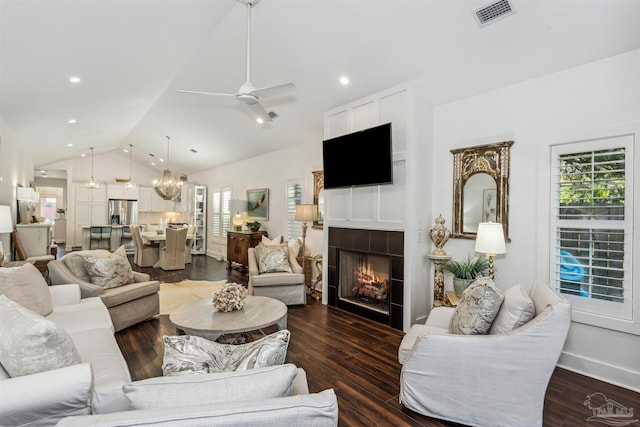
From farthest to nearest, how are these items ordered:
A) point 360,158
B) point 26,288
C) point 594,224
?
point 360,158
point 594,224
point 26,288

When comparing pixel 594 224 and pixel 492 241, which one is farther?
pixel 492 241

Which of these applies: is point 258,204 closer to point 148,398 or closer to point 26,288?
point 26,288

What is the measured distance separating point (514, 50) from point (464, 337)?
8.81 ft

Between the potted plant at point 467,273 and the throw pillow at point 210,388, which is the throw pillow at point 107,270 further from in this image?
the potted plant at point 467,273

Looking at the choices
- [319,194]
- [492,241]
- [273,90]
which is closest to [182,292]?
[319,194]

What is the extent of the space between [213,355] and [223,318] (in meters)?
1.67

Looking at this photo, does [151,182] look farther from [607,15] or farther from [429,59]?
[607,15]

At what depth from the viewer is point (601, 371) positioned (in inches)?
110

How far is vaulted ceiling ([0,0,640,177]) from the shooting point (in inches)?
105

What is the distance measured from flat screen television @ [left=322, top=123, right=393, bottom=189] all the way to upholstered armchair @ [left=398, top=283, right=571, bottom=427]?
2106 mm

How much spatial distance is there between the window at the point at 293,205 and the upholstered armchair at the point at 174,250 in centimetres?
269

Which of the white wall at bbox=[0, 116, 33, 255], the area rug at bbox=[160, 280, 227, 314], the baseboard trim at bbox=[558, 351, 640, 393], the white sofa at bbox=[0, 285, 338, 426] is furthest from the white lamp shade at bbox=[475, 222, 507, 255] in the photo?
the white wall at bbox=[0, 116, 33, 255]

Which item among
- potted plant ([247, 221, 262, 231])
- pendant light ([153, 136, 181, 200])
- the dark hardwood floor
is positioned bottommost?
the dark hardwood floor

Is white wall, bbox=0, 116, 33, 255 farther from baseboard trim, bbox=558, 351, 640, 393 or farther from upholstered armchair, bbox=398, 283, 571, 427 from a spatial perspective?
baseboard trim, bbox=558, 351, 640, 393
